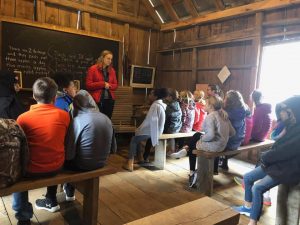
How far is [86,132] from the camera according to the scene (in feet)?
6.60

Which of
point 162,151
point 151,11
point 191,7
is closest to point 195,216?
point 162,151

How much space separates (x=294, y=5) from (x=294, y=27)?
0.32 m

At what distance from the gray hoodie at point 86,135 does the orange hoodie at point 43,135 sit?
0.34 feet

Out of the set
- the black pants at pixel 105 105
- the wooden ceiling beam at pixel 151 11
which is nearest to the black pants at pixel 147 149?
the black pants at pixel 105 105

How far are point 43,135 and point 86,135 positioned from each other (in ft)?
1.03

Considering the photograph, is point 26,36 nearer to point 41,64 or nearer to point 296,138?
point 41,64

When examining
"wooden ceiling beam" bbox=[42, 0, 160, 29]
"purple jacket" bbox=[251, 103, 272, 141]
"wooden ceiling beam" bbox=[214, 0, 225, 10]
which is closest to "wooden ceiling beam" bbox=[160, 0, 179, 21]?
"wooden ceiling beam" bbox=[42, 0, 160, 29]

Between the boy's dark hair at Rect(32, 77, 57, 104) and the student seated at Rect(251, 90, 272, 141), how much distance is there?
8.49ft

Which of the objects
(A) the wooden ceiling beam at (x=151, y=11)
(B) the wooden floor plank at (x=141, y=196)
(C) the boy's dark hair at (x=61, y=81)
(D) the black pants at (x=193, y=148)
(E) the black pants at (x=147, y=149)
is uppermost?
(A) the wooden ceiling beam at (x=151, y=11)

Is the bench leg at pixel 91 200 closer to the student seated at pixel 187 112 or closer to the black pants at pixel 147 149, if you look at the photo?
the black pants at pixel 147 149

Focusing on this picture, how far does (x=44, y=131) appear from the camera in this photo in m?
1.84

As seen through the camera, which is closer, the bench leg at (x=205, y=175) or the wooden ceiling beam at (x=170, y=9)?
the bench leg at (x=205, y=175)

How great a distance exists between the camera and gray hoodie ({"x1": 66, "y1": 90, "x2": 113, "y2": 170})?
2.02 metres

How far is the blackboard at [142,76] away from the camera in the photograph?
19.5ft
